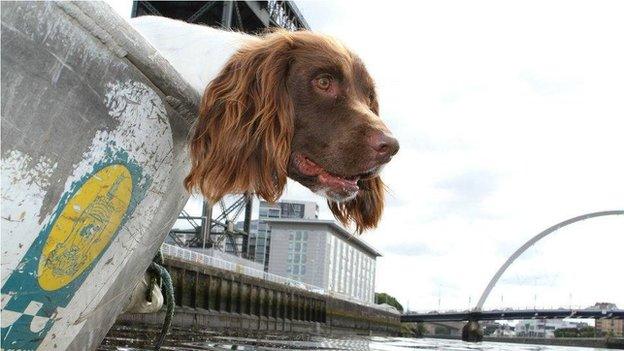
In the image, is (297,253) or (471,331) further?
(297,253)

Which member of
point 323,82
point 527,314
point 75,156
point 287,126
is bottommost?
point 75,156

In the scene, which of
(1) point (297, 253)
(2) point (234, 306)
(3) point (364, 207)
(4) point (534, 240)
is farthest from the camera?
(1) point (297, 253)

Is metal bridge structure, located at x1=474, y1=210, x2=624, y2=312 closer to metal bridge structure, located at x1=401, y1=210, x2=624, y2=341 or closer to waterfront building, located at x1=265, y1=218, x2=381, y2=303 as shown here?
metal bridge structure, located at x1=401, y1=210, x2=624, y2=341

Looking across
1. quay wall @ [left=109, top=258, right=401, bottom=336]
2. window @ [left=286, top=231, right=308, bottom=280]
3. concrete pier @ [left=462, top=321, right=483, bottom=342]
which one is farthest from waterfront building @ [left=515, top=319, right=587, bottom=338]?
quay wall @ [left=109, top=258, right=401, bottom=336]

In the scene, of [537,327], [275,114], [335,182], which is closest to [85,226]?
[275,114]

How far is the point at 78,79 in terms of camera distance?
1.49 m

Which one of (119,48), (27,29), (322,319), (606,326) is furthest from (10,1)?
(606,326)

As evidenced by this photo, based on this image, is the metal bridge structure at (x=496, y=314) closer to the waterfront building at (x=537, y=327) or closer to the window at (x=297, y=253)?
the window at (x=297, y=253)

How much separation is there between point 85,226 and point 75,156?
0.67 feet

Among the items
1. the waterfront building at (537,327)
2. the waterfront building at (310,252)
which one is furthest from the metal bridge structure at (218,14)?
Result: the waterfront building at (537,327)

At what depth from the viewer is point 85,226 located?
1.64 m

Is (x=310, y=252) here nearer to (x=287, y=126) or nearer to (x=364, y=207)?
(x=364, y=207)

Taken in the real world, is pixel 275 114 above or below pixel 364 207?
above

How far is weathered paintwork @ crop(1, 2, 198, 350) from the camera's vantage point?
139 cm
